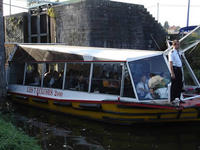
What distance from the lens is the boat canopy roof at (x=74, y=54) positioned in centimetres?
709

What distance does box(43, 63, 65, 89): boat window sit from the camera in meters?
8.52

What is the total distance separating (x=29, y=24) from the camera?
16.8 metres

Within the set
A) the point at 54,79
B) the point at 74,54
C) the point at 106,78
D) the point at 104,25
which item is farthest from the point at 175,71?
the point at 104,25

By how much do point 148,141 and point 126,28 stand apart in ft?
29.3

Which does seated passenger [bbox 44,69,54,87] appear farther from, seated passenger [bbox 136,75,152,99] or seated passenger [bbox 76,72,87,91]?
seated passenger [bbox 136,75,152,99]

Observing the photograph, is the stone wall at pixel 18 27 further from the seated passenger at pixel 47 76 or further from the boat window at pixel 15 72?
the seated passenger at pixel 47 76

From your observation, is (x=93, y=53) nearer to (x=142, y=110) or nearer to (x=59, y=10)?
→ (x=142, y=110)

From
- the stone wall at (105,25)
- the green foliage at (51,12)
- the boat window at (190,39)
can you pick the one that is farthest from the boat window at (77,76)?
the green foliage at (51,12)

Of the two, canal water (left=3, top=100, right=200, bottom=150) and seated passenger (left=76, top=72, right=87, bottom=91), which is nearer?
canal water (left=3, top=100, right=200, bottom=150)

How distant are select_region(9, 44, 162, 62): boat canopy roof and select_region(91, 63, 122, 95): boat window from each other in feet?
0.71

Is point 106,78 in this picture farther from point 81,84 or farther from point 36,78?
point 36,78

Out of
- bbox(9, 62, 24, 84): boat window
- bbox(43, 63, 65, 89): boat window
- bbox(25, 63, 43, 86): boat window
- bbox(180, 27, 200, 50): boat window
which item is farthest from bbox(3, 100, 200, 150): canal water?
bbox(9, 62, 24, 84): boat window

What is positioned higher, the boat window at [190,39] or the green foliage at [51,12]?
the green foliage at [51,12]

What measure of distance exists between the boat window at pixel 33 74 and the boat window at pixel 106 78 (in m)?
2.70
